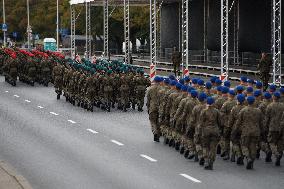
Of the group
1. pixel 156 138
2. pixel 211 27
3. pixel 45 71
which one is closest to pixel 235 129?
pixel 156 138

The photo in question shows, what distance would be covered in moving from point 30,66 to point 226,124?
2599 centimetres

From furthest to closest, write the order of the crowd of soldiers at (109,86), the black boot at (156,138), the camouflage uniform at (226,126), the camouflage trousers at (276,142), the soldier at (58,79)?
the soldier at (58,79) < the crowd of soldiers at (109,86) < the black boot at (156,138) < the camouflage uniform at (226,126) < the camouflage trousers at (276,142)

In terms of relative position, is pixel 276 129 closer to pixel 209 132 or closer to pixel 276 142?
pixel 276 142

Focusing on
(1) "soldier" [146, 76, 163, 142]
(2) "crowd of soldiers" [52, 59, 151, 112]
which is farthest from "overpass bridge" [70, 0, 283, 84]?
(1) "soldier" [146, 76, 163, 142]

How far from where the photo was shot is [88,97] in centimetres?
3014

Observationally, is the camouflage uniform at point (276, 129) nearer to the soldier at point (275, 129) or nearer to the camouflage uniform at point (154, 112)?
the soldier at point (275, 129)

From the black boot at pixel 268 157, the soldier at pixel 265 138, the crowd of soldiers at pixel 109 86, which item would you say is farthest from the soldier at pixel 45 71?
the black boot at pixel 268 157

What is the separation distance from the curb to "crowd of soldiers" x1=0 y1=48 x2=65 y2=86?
24.2 metres

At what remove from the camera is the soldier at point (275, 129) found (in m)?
17.8

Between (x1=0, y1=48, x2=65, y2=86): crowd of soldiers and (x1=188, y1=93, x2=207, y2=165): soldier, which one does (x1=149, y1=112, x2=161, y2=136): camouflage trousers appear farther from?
(x1=0, y1=48, x2=65, y2=86): crowd of soldiers

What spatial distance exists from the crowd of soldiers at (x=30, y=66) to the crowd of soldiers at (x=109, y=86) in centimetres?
1002

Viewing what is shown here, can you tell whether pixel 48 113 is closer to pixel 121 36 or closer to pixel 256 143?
pixel 256 143

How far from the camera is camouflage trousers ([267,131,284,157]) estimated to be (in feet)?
58.4

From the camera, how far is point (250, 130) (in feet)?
56.5
